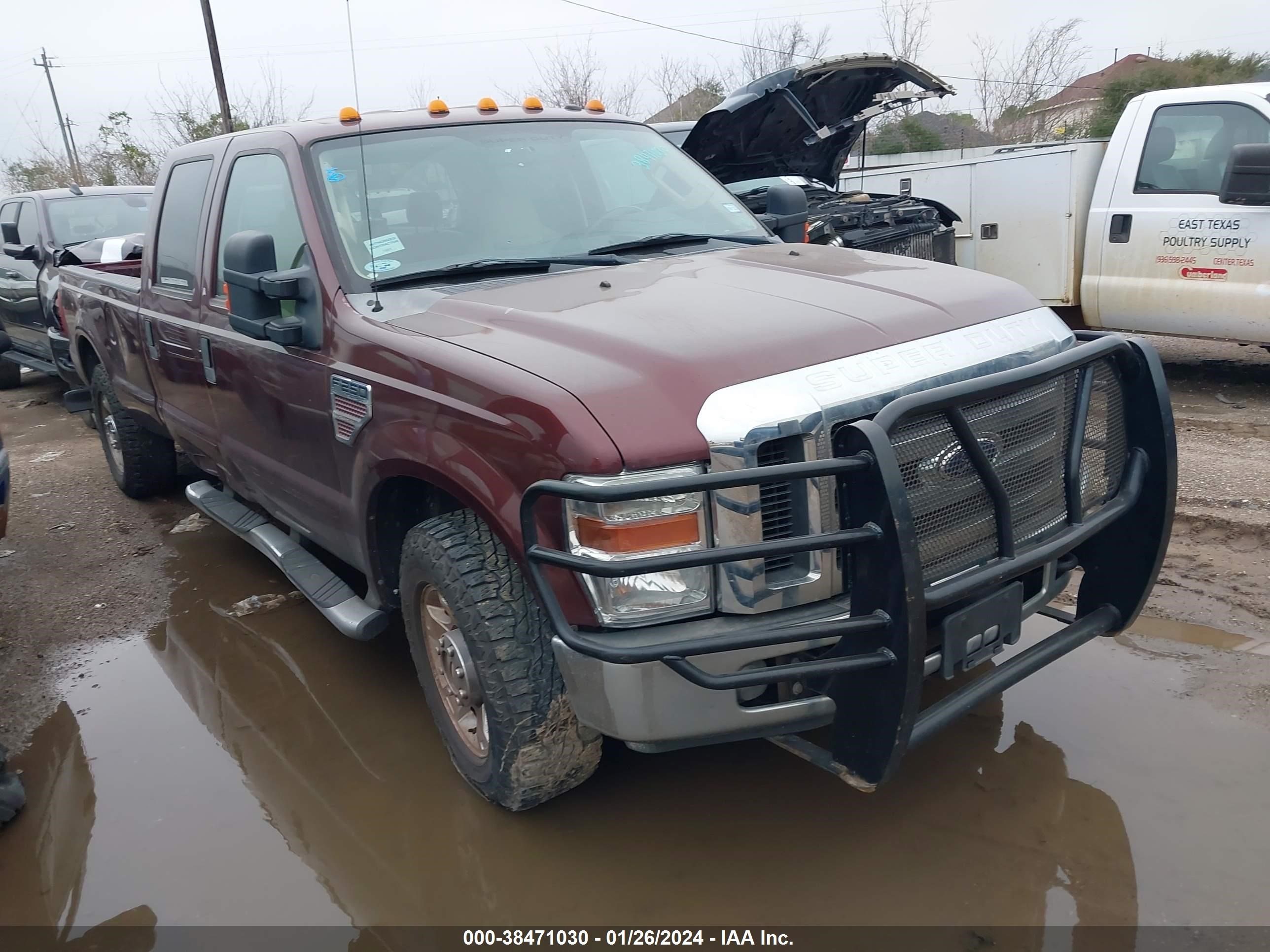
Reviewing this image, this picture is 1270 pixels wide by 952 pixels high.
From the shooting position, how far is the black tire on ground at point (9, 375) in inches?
396

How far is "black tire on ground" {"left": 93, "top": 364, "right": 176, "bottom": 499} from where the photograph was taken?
5.77 metres

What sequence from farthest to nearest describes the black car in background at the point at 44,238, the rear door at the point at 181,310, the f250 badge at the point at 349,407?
the black car in background at the point at 44,238 < the rear door at the point at 181,310 < the f250 badge at the point at 349,407

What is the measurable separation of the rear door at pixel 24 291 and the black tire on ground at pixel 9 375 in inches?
18.5

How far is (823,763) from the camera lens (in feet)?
7.64

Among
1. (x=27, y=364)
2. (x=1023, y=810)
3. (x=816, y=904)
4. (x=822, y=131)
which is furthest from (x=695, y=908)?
(x=27, y=364)

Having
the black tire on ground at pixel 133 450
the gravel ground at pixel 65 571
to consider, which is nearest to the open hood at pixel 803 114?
the black tire on ground at pixel 133 450

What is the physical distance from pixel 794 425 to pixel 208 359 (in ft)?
9.12

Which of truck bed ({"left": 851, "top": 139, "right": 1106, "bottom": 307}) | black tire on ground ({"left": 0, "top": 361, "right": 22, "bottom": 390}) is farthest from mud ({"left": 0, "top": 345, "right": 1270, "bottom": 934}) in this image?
black tire on ground ({"left": 0, "top": 361, "right": 22, "bottom": 390})

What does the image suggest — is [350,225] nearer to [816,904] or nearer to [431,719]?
[431,719]

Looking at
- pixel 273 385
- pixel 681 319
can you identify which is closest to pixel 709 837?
pixel 681 319

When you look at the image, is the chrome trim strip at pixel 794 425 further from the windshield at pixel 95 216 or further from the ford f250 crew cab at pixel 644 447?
the windshield at pixel 95 216

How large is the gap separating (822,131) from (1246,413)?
12.0 feet

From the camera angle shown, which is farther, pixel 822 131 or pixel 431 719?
pixel 822 131

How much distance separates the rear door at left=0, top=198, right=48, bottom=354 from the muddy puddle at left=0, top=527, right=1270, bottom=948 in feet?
21.7
